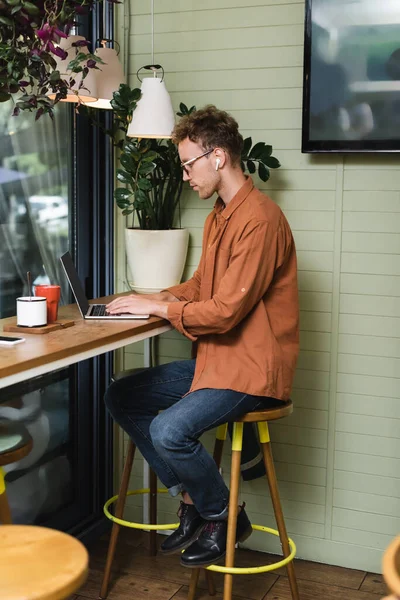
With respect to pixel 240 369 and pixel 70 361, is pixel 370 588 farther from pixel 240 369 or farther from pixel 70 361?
pixel 70 361

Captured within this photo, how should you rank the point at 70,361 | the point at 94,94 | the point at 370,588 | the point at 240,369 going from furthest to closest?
1. the point at 370,588
2. the point at 94,94
3. the point at 240,369
4. the point at 70,361

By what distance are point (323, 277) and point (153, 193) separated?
28.3 inches

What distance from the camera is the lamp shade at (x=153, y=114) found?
2754mm

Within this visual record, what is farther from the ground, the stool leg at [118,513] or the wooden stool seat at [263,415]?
the wooden stool seat at [263,415]

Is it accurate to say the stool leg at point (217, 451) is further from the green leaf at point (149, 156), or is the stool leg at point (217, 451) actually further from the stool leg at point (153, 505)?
the green leaf at point (149, 156)

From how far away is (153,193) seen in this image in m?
3.10

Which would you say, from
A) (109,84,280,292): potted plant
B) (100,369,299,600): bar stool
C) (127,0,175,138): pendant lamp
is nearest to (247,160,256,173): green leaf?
(109,84,280,292): potted plant

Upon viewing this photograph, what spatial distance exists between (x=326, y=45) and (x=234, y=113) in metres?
0.42

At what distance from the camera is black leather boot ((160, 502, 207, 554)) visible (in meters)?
2.45

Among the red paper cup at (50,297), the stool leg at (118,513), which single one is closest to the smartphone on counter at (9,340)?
the red paper cup at (50,297)

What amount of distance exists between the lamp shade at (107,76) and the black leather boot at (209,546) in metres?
1.47

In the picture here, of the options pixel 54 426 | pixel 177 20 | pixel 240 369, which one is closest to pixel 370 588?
pixel 240 369

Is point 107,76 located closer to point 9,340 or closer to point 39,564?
point 9,340

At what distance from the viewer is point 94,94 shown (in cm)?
265
